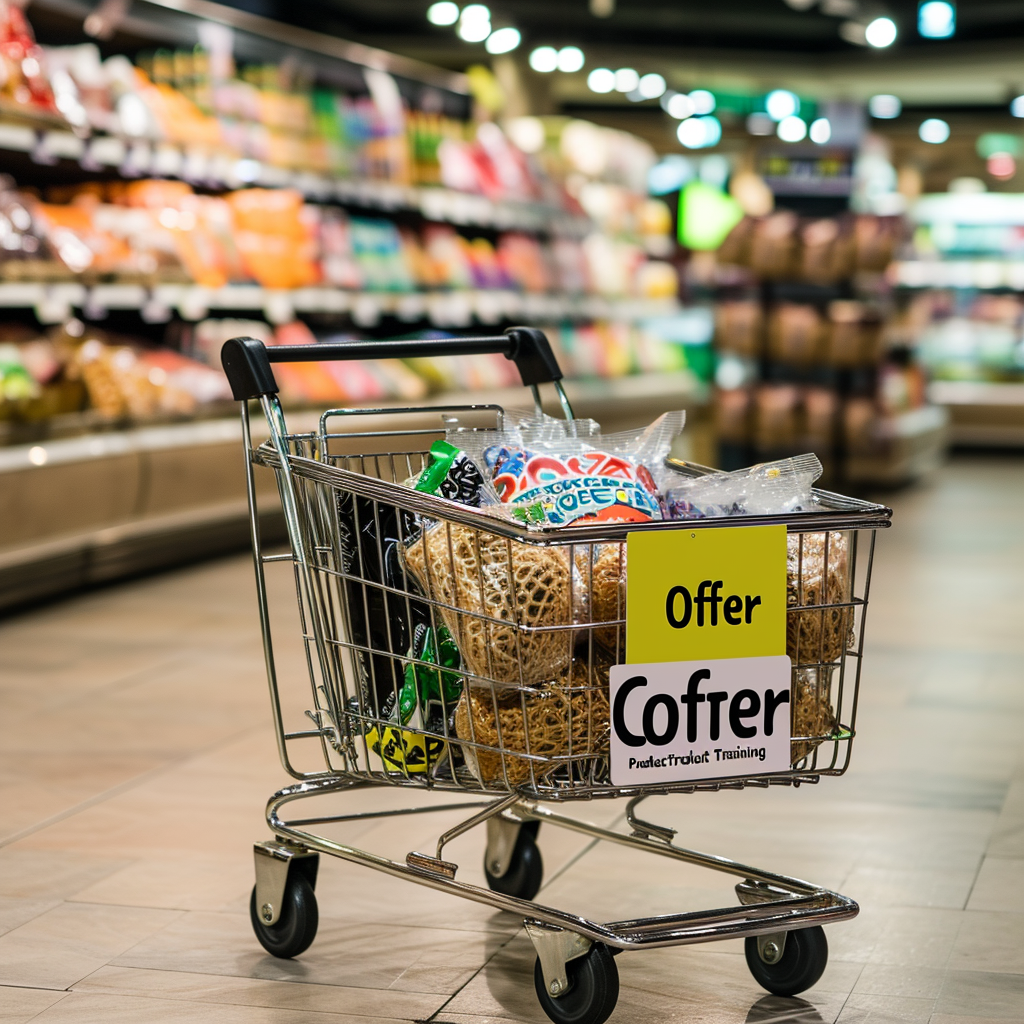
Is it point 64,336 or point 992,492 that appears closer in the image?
point 64,336

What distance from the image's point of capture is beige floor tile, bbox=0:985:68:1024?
1899 mm

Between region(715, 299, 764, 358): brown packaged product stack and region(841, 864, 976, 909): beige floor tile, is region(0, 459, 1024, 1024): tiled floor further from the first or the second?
region(715, 299, 764, 358): brown packaged product stack

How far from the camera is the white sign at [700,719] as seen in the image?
1723mm

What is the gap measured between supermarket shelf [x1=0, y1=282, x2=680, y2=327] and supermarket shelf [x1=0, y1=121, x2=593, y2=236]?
0.42 m

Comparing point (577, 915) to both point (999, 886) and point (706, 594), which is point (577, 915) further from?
A: point (999, 886)

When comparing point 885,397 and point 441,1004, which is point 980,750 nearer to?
point 441,1004

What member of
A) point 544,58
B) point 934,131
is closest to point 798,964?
point 544,58

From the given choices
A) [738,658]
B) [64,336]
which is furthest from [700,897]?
[64,336]

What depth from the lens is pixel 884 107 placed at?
13320 millimetres

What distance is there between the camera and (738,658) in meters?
1.76

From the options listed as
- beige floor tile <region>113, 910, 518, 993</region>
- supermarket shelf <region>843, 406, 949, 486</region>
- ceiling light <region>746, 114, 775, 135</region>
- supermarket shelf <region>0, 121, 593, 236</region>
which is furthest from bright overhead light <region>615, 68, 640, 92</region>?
beige floor tile <region>113, 910, 518, 993</region>

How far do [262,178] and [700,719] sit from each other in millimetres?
5089

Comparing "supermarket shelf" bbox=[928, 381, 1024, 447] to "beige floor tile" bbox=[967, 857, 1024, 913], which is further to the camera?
"supermarket shelf" bbox=[928, 381, 1024, 447]

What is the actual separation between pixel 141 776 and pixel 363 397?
393 cm
